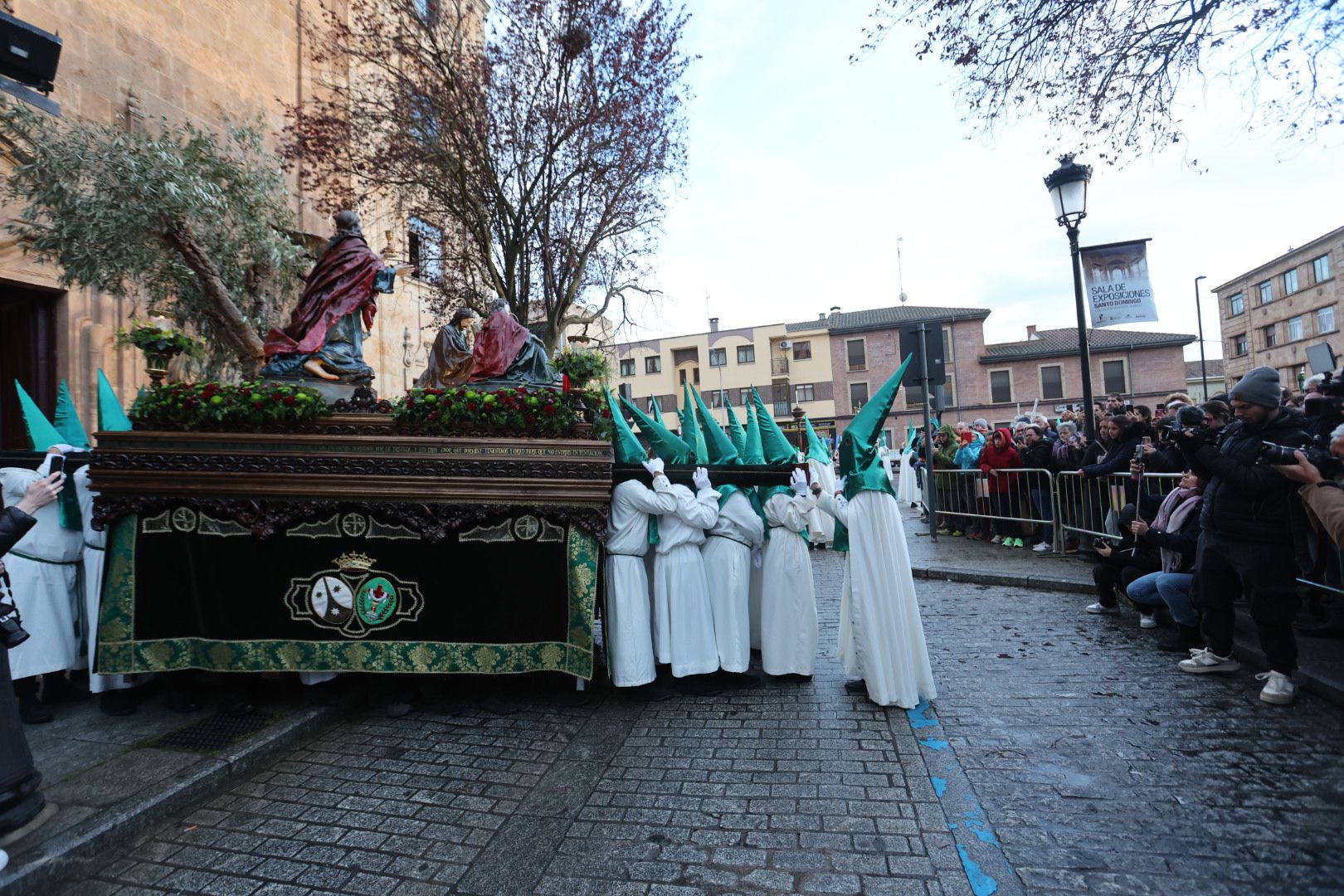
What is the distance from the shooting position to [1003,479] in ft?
35.4

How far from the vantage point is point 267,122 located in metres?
14.4

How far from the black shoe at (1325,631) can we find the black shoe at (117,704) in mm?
8579

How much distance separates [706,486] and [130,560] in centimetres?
398

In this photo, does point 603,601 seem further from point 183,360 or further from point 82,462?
point 183,360

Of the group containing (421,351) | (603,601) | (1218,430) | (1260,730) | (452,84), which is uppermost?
(452,84)

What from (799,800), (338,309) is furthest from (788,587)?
(338,309)

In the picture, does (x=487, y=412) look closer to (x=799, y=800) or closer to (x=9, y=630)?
(x=9, y=630)

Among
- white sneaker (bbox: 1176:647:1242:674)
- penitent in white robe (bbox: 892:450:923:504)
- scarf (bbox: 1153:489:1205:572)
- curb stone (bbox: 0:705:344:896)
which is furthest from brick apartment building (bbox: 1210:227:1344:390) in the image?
curb stone (bbox: 0:705:344:896)

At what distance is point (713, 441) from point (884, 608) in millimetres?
1904

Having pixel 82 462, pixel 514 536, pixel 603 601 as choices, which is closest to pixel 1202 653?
pixel 603 601

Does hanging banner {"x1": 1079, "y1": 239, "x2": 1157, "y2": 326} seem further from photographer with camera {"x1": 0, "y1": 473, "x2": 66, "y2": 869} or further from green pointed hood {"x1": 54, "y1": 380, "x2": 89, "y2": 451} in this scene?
green pointed hood {"x1": 54, "y1": 380, "x2": 89, "y2": 451}

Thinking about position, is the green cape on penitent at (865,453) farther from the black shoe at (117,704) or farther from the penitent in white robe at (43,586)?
the penitent in white robe at (43,586)

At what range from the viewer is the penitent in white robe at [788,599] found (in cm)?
518

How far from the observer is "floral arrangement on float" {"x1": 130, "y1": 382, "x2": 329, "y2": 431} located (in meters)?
4.67
